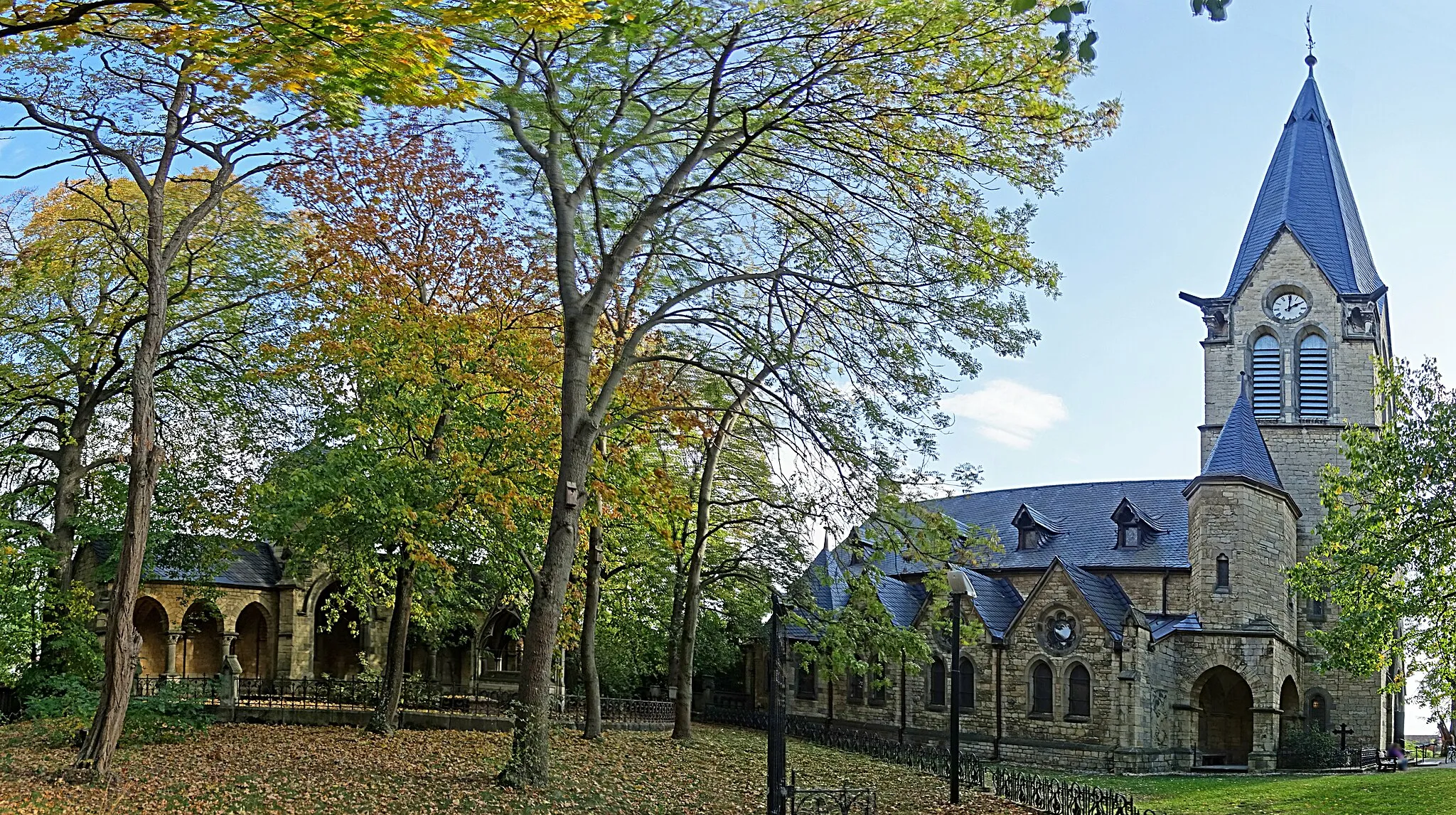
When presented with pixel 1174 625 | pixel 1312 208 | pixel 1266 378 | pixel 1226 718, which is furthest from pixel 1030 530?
pixel 1312 208

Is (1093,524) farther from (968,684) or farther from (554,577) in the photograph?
(554,577)

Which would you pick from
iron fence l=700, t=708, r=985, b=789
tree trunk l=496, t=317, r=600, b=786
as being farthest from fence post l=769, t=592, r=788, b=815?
iron fence l=700, t=708, r=985, b=789

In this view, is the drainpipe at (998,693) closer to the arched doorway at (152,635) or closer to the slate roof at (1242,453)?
the slate roof at (1242,453)

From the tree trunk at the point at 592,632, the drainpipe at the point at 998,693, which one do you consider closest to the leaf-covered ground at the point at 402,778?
the tree trunk at the point at 592,632

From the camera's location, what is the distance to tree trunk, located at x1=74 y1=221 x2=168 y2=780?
611 inches

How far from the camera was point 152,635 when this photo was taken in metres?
43.3

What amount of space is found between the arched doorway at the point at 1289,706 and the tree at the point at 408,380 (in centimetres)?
2822

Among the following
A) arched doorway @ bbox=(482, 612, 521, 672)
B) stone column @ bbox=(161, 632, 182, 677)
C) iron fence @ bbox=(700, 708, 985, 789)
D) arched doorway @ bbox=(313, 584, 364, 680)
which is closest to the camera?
iron fence @ bbox=(700, 708, 985, 789)

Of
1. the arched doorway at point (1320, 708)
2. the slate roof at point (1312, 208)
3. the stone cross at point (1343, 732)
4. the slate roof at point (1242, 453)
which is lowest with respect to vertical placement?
the stone cross at point (1343, 732)

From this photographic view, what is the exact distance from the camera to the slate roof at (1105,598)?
38000 mm

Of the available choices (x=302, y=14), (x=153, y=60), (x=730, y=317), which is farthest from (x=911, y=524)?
(x=153, y=60)

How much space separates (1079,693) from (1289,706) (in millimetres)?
7924

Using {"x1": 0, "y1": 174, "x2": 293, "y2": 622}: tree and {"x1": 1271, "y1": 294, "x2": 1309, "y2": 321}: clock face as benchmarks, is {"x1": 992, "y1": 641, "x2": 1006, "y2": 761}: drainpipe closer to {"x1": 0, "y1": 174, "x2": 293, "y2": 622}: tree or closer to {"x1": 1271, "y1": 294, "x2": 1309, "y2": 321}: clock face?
{"x1": 1271, "y1": 294, "x2": 1309, "y2": 321}: clock face

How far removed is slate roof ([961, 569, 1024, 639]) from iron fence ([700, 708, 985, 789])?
182 inches
